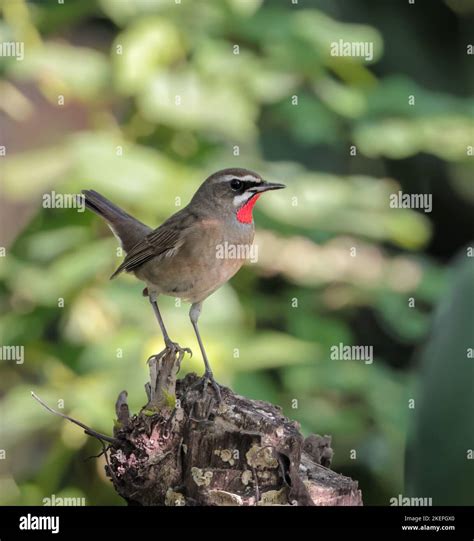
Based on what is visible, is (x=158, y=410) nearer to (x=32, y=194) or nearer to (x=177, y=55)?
(x=32, y=194)

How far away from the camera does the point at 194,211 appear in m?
6.25

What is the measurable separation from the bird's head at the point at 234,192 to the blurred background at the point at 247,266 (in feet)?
3.20

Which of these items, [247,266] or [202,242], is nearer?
[202,242]

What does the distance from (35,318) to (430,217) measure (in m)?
4.97

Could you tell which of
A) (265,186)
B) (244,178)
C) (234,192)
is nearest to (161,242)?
(234,192)

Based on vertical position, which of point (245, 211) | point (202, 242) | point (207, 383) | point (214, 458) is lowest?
point (214, 458)

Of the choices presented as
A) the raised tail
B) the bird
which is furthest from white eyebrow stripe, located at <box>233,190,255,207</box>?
the raised tail

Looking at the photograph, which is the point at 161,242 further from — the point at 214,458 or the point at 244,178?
the point at 214,458

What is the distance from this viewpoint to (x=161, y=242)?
6270 millimetres

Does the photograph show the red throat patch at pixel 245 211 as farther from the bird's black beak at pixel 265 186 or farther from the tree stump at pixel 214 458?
the tree stump at pixel 214 458

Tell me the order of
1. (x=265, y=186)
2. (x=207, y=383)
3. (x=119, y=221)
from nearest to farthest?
(x=207, y=383) → (x=265, y=186) → (x=119, y=221)

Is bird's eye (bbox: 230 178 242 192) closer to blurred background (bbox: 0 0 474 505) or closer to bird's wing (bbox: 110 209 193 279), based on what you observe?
bird's wing (bbox: 110 209 193 279)

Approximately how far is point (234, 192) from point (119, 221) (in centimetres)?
107

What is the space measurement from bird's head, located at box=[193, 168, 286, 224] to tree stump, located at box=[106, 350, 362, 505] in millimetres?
1801
